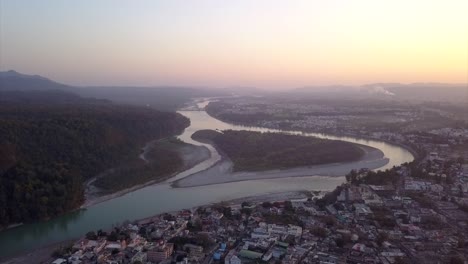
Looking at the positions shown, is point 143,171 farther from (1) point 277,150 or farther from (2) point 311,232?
(2) point 311,232

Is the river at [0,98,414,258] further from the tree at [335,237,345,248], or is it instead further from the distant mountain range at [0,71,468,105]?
the distant mountain range at [0,71,468,105]

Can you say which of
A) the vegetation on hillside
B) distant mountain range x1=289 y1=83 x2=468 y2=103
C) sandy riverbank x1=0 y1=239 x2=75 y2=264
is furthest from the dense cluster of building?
distant mountain range x1=289 y1=83 x2=468 y2=103

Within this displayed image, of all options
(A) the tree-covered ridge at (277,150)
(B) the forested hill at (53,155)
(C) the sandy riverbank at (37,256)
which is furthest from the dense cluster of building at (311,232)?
(A) the tree-covered ridge at (277,150)

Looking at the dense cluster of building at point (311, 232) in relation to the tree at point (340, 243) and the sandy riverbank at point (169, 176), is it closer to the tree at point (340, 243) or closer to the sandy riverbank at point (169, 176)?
the tree at point (340, 243)

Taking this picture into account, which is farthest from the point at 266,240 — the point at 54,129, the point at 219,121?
the point at 219,121

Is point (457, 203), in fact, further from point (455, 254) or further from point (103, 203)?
point (103, 203)

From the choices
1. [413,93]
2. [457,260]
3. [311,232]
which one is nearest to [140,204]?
[311,232]
